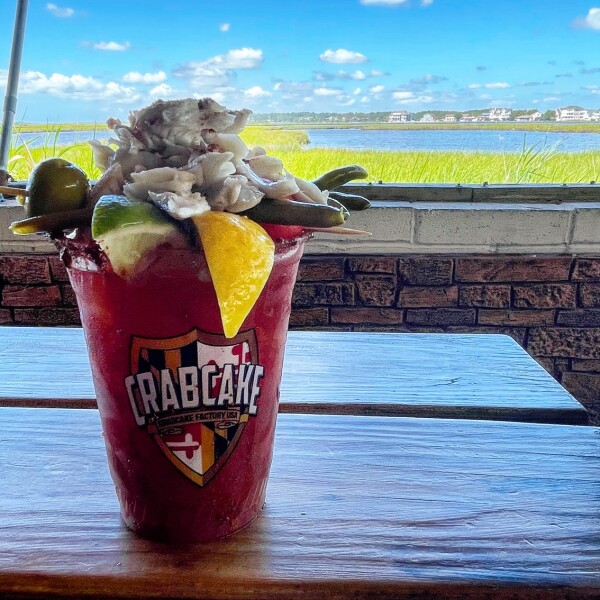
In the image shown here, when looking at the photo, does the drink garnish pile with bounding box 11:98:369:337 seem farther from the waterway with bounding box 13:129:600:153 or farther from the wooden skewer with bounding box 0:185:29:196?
the waterway with bounding box 13:129:600:153

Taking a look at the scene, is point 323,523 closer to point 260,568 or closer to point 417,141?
point 260,568

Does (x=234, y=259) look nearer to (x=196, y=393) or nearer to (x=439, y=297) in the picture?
(x=196, y=393)

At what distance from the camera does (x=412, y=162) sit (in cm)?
203

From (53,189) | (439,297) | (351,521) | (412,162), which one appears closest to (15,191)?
(53,189)

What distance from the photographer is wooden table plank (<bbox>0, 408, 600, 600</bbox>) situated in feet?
1.54

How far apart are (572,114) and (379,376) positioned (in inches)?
64.7

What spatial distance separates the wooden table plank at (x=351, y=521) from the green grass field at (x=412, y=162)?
1.35 meters

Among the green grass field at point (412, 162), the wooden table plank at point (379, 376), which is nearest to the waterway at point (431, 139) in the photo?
the green grass field at point (412, 162)

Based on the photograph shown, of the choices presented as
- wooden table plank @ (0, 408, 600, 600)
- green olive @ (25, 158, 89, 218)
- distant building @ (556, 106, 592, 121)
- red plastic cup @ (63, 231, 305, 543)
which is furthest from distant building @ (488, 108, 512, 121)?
green olive @ (25, 158, 89, 218)

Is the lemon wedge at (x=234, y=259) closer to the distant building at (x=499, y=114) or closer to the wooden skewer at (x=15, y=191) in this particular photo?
the wooden skewer at (x=15, y=191)

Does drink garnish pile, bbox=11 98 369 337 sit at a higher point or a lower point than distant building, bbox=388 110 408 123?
higher

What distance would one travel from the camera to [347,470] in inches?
25.1

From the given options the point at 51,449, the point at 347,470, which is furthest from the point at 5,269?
the point at 347,470

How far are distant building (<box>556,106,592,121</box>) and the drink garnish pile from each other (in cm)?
193
